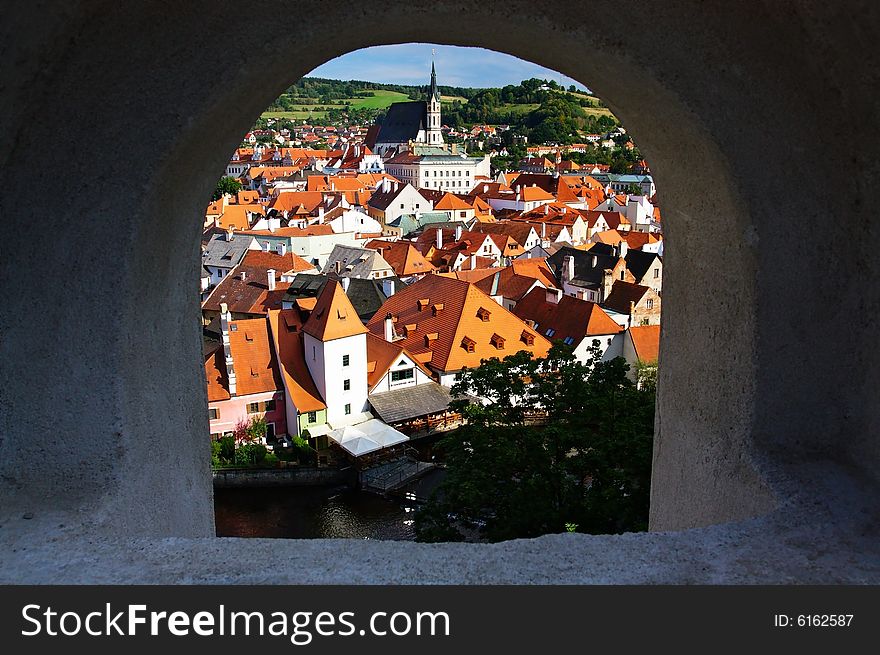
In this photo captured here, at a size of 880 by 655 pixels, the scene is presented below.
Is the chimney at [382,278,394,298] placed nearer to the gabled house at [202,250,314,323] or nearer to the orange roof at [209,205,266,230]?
the gabled house at [202,250,314,323]

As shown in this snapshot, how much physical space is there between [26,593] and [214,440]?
22.4 meters

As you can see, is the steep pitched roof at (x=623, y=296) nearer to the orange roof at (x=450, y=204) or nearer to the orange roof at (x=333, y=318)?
the orange roof at (x=333, y=318)

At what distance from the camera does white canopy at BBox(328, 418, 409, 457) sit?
2278cm

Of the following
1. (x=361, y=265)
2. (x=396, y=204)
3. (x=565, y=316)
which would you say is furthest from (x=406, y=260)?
(x=396, y=204)

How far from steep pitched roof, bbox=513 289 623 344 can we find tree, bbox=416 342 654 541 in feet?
51.4

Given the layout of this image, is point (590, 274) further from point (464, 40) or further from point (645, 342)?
point (464, 40)

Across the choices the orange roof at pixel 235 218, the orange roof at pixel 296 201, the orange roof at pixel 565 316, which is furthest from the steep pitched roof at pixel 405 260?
the orange roof at pixel 296 201

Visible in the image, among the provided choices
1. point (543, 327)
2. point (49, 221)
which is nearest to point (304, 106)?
point (543, 327)

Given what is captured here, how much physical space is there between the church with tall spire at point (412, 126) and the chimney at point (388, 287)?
72.4 m

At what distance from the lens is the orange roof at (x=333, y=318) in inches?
938

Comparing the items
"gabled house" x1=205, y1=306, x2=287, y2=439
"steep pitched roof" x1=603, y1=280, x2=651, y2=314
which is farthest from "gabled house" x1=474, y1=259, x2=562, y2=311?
"gabled house" x1=205, y1=306, x2=287, y2=439

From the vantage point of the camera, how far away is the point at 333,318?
2389 cm

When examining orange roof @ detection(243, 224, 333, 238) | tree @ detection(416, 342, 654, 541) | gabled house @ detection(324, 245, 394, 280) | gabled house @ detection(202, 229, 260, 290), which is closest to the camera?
tree @ detection(416, 342, 654, 541)

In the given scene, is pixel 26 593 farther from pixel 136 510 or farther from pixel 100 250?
pixel 100 250
